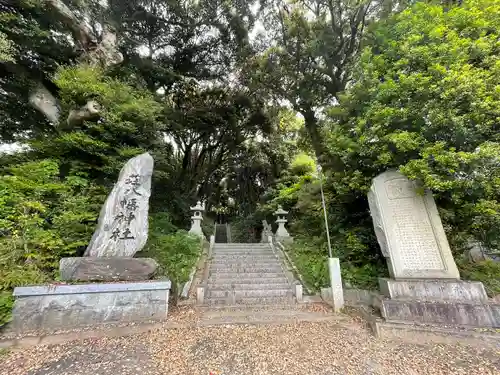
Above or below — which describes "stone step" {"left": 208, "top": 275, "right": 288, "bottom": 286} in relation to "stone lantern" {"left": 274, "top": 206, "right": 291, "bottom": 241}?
below

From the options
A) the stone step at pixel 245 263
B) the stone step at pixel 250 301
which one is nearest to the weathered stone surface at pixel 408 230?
the stone step at pixel 250 301

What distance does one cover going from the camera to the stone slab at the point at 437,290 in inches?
139

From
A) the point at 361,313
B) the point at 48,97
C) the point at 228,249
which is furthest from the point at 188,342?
the point at 48,97

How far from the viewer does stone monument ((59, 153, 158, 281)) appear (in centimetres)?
367

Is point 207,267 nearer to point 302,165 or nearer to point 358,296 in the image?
point 358,296

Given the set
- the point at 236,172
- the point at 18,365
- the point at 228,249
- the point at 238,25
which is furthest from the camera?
the point at 236,172

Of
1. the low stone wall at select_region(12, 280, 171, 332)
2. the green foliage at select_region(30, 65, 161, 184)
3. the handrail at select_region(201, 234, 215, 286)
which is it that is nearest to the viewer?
the low stone wall at select_region(12, 280, 171, 332)

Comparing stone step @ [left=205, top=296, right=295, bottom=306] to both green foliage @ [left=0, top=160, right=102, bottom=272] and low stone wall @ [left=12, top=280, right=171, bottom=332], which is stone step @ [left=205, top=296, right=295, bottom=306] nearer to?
low stone wall @ [left=12, top=280, right=171, bottom=332]

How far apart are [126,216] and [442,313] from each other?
608cm

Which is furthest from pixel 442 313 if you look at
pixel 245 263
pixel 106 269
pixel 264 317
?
pixel 106 269

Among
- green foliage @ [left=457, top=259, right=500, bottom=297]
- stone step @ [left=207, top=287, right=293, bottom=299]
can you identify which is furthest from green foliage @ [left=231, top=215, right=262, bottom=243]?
green foliage @ [left=457, top=259, right=500, bottom=297]

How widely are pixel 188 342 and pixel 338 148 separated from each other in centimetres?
515

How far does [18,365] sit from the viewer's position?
94.5 inches

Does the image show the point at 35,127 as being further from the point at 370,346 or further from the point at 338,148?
the point at 370,346
